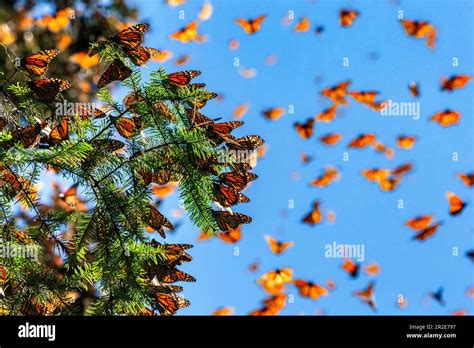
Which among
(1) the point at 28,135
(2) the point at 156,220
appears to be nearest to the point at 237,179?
(2) the point at 156,220

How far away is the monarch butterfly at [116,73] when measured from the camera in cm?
127

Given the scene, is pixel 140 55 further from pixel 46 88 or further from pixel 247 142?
pixel 247 142

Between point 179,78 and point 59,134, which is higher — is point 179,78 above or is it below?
above

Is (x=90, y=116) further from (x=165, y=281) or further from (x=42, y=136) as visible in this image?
(x=165, y=281)

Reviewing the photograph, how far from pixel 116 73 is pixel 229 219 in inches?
16.5

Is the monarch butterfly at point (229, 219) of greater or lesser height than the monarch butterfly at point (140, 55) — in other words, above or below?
below

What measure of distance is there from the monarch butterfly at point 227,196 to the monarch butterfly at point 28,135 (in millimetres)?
400

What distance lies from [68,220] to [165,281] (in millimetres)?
272

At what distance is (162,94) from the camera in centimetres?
128

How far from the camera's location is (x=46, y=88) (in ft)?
4.19

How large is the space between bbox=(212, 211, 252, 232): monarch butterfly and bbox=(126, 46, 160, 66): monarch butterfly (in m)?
0.39

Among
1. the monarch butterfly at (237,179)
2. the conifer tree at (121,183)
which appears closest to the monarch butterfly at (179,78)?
the conifer tree at (121,183)

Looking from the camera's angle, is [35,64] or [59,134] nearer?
[59,134]

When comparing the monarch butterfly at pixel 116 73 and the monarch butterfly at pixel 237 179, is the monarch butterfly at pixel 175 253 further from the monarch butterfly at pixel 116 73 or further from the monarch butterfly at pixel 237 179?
the monarch butterfly at pixel 116 73
